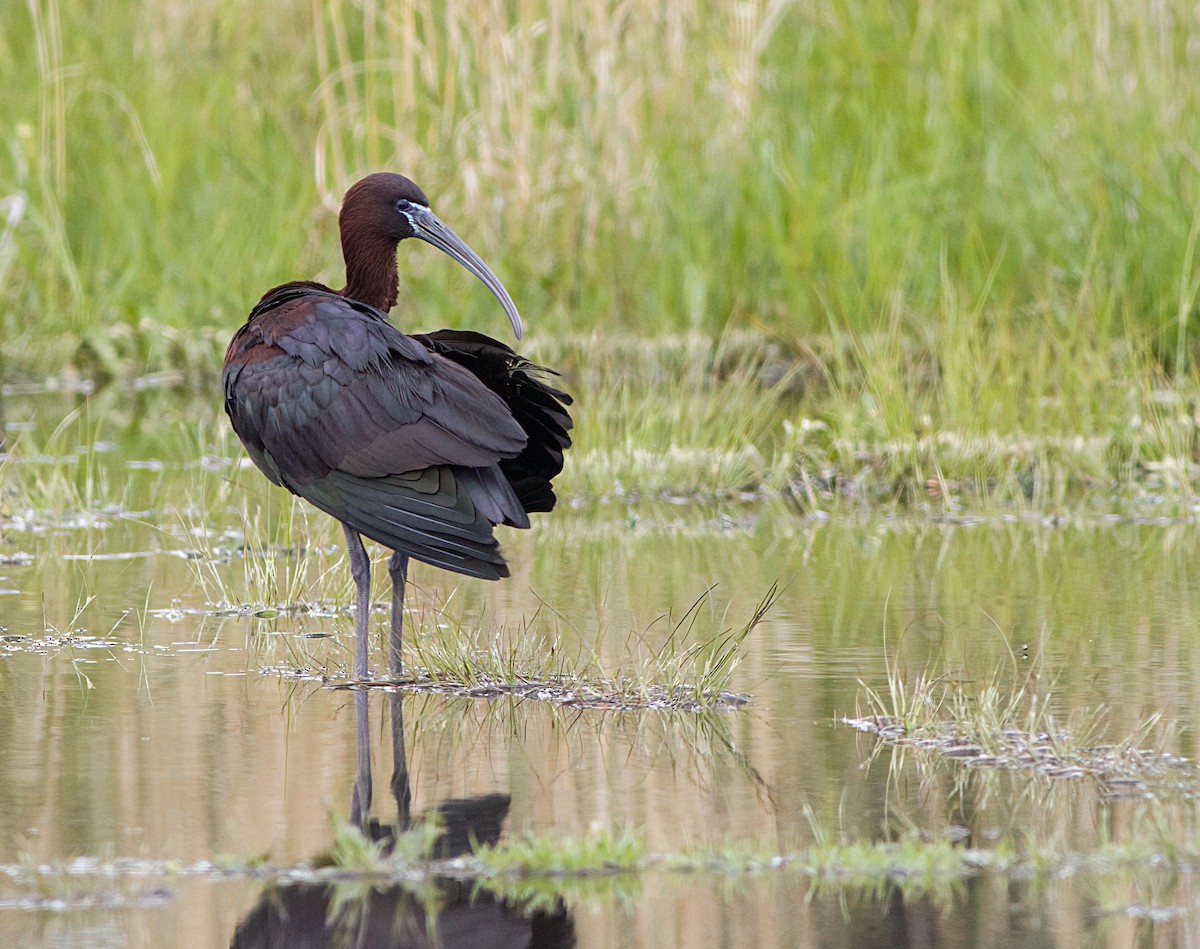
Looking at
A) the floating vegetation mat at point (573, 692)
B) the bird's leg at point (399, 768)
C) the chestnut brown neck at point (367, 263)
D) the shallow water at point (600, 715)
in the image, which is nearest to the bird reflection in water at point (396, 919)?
the shallow water at point (600, 715)

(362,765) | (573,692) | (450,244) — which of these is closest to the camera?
(362,765)

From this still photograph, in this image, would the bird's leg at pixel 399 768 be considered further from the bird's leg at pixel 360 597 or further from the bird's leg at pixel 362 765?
the bird's leg at pixel 360 597

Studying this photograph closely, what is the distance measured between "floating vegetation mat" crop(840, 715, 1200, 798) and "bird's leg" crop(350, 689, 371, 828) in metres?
1.23

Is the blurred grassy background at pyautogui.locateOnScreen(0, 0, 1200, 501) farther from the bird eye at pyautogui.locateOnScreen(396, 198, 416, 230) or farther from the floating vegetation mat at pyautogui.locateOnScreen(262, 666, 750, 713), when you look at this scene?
the floating vegetation mat at pyautogui.locateOnScreen(262, 666, 750, 713)

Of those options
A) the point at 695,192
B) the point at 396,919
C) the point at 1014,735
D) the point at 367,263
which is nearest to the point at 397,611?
the point at 367,263

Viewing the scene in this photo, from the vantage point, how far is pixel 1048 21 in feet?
39.8

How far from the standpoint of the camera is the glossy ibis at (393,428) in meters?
5.59

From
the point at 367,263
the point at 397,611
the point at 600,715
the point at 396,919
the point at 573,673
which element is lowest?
the point at 396,919

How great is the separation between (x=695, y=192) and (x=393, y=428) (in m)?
6.16

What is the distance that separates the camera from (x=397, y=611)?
5.89m

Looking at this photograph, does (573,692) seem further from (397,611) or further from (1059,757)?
(1059,757)

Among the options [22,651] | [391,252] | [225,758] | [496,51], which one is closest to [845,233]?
[496,51]

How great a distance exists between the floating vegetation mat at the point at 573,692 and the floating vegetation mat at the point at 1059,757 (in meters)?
0.52

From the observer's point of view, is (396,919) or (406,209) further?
(406,209)
